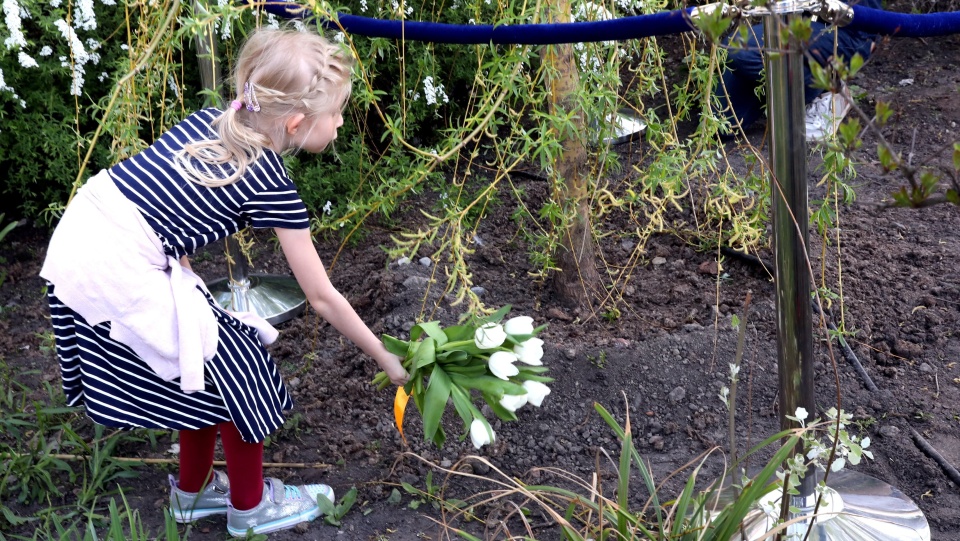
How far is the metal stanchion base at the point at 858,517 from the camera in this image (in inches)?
73.7

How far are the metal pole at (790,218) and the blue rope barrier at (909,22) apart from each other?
8.5 inches

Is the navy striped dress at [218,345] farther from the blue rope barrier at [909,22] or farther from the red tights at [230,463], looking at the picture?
the blue rope barrier at [909,22]

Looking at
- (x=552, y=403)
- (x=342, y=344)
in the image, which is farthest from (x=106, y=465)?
(x=552, y=403)

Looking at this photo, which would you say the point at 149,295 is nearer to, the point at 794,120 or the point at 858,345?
the point at 794,120

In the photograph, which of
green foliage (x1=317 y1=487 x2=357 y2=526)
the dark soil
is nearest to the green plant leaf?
the dark soil

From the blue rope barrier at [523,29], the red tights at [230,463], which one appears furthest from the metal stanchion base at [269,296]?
the blue rope barrier at [523,29]

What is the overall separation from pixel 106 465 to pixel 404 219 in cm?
160

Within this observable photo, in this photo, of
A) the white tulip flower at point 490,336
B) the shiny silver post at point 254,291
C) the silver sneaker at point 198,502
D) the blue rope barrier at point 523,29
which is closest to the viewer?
the blue rope barrier at point 523,29

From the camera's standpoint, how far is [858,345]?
8.82 ft

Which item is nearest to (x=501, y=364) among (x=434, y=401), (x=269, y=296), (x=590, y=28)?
(x=434, y=401)

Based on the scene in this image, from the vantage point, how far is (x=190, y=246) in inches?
76.6

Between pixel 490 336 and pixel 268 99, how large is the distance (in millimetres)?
678

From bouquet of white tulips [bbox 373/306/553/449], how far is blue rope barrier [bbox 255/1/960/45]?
59cm

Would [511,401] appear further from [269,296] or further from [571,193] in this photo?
[269,296]
